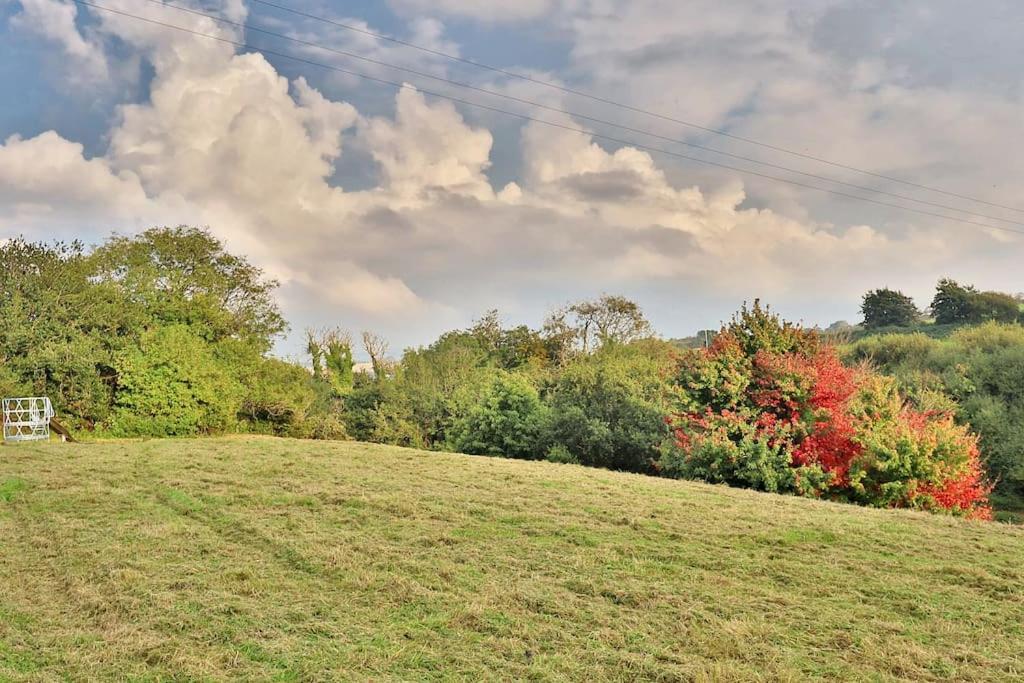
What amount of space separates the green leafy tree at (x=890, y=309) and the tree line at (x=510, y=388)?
21.1 meters

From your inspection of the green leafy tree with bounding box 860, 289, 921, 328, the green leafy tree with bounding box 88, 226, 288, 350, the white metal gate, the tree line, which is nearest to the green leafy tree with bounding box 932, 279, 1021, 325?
the green leafy tree with bounding box 860, 289, 921, 328

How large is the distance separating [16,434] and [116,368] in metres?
6.07

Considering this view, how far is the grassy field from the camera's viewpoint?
13.5 feet

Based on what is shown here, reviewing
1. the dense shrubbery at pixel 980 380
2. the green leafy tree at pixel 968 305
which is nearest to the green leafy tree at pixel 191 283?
the dense shrubbery at pixel 980 380

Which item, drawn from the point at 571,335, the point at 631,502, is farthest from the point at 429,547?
the point at 571,335

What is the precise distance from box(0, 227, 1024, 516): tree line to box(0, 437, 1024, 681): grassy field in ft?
11.7

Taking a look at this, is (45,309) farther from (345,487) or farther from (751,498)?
(751,498)

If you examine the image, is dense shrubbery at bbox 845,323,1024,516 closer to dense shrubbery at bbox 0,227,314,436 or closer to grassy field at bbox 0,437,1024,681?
grassy field at bbox 0,437,1024,681

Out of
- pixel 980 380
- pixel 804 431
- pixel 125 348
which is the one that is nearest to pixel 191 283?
pixel 125 348

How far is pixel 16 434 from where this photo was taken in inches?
663

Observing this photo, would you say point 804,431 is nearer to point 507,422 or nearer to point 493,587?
point 493,587

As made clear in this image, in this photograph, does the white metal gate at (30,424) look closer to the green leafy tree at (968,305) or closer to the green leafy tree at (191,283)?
the green leafy tree at (191,283)

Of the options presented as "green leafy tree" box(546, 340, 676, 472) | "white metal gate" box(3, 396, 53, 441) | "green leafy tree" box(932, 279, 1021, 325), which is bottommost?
"white metal gate" box(3, 396, 53, 441)

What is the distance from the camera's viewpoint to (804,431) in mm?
13250
